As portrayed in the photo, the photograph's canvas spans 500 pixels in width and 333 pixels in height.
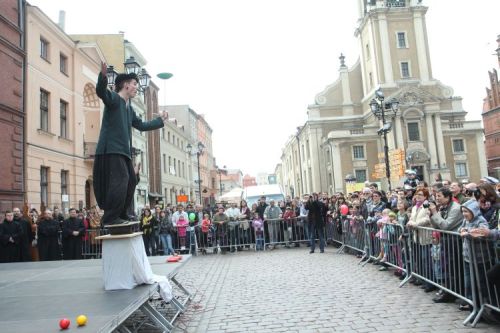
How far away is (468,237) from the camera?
5488 millimetres

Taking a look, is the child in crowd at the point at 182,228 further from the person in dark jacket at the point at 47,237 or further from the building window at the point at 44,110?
the building window at the point at 44,110

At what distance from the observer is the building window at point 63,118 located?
2103 cm

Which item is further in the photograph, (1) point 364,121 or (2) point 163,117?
(1) point 364,121

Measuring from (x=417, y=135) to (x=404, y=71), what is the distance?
30.7 ft

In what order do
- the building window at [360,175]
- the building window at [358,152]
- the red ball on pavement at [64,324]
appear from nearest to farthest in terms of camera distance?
1. the red ball on pavement at [64,324]
2. the building window at [360,175]
3. the building window at [358,152]

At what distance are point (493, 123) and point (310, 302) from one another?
234 feet

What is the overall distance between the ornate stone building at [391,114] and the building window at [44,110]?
37.8 metres

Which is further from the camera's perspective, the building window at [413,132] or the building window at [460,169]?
the building window at [460,169]

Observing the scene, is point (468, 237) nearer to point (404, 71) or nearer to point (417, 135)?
point (417, 135)

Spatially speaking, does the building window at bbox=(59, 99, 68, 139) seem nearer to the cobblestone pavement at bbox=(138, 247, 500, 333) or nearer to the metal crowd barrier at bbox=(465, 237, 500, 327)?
the cobblestone pavement at bbox=(138, 247, 500, 333)

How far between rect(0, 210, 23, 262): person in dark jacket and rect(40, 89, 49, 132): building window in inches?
330

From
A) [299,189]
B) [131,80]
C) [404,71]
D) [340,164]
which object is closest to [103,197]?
[131,80]

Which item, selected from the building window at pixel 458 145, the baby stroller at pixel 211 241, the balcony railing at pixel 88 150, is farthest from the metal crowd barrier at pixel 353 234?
the building window at pixel 458 145

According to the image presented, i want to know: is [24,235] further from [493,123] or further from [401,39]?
[493,123]
